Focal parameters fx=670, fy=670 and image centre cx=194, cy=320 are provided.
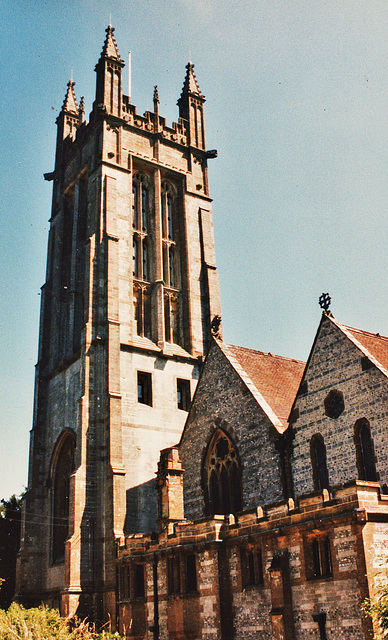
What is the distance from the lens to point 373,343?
2597 cm

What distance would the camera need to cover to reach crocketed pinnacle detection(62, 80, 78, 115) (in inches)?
2025

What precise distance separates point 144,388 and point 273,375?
9305 millimetres

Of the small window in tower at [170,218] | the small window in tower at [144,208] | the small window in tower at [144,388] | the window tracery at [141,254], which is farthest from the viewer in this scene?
the small window in tower at [170,218]

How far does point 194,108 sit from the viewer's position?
49.0 metres

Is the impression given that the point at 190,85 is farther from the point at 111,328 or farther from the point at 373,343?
the point at 373,343

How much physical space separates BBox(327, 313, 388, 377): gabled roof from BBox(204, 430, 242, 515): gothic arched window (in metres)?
6.87

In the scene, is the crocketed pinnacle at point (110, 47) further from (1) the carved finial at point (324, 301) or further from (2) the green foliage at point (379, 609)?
(2) the green foliage at point (379, 609)

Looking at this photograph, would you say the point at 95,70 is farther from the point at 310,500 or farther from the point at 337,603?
the point at 337,603

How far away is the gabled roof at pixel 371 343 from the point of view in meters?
23.1

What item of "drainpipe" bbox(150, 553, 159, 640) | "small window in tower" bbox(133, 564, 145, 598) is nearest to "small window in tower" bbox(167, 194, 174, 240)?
"small window in tower" bbox(133, 564, 145, 598)

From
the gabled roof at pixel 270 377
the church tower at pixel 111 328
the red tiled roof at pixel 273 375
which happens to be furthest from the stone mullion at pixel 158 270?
the gabled roof at pixel 270 377

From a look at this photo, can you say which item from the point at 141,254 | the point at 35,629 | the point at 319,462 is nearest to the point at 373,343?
the point at 319,462

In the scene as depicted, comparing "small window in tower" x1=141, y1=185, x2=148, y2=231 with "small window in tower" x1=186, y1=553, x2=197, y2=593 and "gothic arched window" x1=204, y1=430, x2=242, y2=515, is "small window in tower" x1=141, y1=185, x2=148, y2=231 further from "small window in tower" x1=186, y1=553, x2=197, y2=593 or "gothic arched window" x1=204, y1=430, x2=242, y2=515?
"small window in tower" x1=186, y1=553, x2=197, y2=593

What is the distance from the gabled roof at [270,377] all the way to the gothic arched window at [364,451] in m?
3.62
